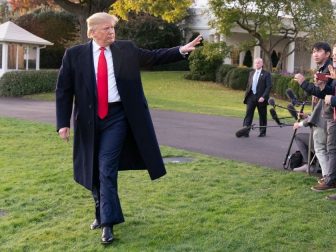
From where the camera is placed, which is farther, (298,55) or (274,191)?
(298,55)

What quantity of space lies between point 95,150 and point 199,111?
542 inches

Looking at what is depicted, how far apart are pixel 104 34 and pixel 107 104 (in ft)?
2.04

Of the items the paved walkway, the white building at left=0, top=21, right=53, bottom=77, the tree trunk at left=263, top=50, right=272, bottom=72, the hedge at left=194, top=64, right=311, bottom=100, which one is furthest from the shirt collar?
the tree trunk at left=263, top=50, right=272, bottom=72

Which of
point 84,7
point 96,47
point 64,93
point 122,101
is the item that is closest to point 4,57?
point 84,7

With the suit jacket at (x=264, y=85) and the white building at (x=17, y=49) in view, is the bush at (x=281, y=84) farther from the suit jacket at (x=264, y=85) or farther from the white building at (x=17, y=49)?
the suit jacket at (x=264, y=85)

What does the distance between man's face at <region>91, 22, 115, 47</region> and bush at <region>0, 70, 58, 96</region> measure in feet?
66.7

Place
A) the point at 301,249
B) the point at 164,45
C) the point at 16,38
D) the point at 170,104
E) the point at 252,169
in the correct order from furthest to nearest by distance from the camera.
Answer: the point at 164,45, the point at 16,38, the point at 170,104, the point at 252,169, the point at 301,249

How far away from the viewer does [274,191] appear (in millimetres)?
7324

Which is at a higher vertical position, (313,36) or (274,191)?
(313,36)

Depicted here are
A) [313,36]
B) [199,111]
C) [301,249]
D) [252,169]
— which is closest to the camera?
[301,249]

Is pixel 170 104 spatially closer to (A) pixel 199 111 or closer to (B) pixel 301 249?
(A) pixel 199 111

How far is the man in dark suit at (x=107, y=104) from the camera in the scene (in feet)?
17.7

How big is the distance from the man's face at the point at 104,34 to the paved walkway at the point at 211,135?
458 cm

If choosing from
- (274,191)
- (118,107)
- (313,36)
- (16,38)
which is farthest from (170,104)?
(118,107)
